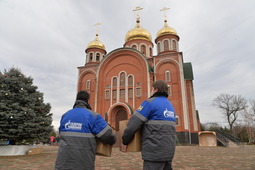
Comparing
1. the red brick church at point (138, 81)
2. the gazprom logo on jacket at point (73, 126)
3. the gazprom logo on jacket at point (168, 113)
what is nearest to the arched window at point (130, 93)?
the red brick church at point (138, 81)

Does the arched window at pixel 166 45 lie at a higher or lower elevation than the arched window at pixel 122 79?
higher

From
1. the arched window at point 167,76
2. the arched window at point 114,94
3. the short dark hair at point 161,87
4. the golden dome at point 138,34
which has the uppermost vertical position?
the golden dome at point 138,34

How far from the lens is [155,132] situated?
94.1 inches

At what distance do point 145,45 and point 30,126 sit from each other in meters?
21.4

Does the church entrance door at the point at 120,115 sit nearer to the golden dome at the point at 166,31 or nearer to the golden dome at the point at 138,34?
the golden dome at the point at 166,31

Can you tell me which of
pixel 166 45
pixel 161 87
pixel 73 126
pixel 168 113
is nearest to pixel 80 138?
pixel 73 126

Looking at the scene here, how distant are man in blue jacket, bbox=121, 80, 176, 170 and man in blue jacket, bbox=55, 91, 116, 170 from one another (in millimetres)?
415

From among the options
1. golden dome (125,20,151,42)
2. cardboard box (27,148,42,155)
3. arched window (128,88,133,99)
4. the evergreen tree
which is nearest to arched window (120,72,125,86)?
arched window (128,88,133,99)

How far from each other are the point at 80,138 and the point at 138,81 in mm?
19358

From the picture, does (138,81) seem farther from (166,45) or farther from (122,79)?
(166,45)

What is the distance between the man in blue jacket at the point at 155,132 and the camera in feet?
7.62

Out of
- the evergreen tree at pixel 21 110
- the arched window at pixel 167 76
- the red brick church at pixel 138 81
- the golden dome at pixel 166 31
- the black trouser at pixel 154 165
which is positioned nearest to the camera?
the black trouser at pixel 154 165

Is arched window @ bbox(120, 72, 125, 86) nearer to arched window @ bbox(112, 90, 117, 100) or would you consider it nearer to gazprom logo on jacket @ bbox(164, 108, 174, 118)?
arched window @ bbox(112, 90, 117, 100)

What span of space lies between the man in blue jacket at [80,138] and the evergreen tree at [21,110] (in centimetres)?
828
